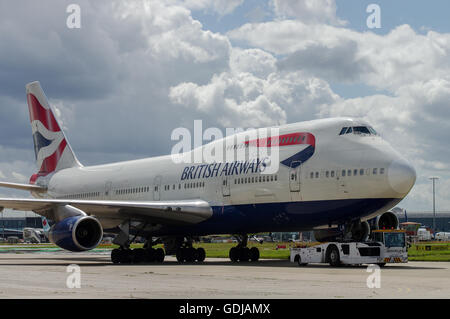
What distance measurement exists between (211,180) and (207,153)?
203cm

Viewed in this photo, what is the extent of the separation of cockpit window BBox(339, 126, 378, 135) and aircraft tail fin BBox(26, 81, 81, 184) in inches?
899

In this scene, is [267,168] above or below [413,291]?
above

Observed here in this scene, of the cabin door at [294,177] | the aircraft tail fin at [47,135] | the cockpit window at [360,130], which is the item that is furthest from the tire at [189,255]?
the aircraft tail fin at [47,135]

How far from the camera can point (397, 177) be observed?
76.5 ft

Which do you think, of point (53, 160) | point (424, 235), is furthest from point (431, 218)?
point (53, 160)

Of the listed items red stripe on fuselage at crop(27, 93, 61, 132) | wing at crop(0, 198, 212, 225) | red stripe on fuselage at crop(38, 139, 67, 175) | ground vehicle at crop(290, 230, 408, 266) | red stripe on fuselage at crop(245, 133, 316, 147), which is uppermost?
red stripe on fuselage at crop(27, 93, 61, 132)

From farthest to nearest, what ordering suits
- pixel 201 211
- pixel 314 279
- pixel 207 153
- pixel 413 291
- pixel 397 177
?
pixel 207 153, pixel 201 211, pixel 397 177, pixel 314 279, pixel 413 291

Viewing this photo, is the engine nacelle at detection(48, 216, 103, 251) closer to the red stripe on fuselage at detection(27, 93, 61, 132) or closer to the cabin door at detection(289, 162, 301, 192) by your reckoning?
the cabin door at detection(289, 162, 301, 192)

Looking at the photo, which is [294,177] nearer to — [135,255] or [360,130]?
[360,130]

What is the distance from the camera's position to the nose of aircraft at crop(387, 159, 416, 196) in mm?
23328

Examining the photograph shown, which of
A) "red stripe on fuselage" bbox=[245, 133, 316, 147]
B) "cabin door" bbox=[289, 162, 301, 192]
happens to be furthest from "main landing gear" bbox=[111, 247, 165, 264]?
"cabin door" bbox=[289, 162, 301, 192]

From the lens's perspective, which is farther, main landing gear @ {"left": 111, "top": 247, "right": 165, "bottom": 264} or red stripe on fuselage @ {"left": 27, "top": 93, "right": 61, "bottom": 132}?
red stripe on fuselage @ {"left": 27, "top": 93, "right": 61, "bottom": 132}

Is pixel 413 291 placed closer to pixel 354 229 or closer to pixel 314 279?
pixel 314 279

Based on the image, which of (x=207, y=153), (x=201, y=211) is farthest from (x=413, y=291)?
(x=207, y=153)
